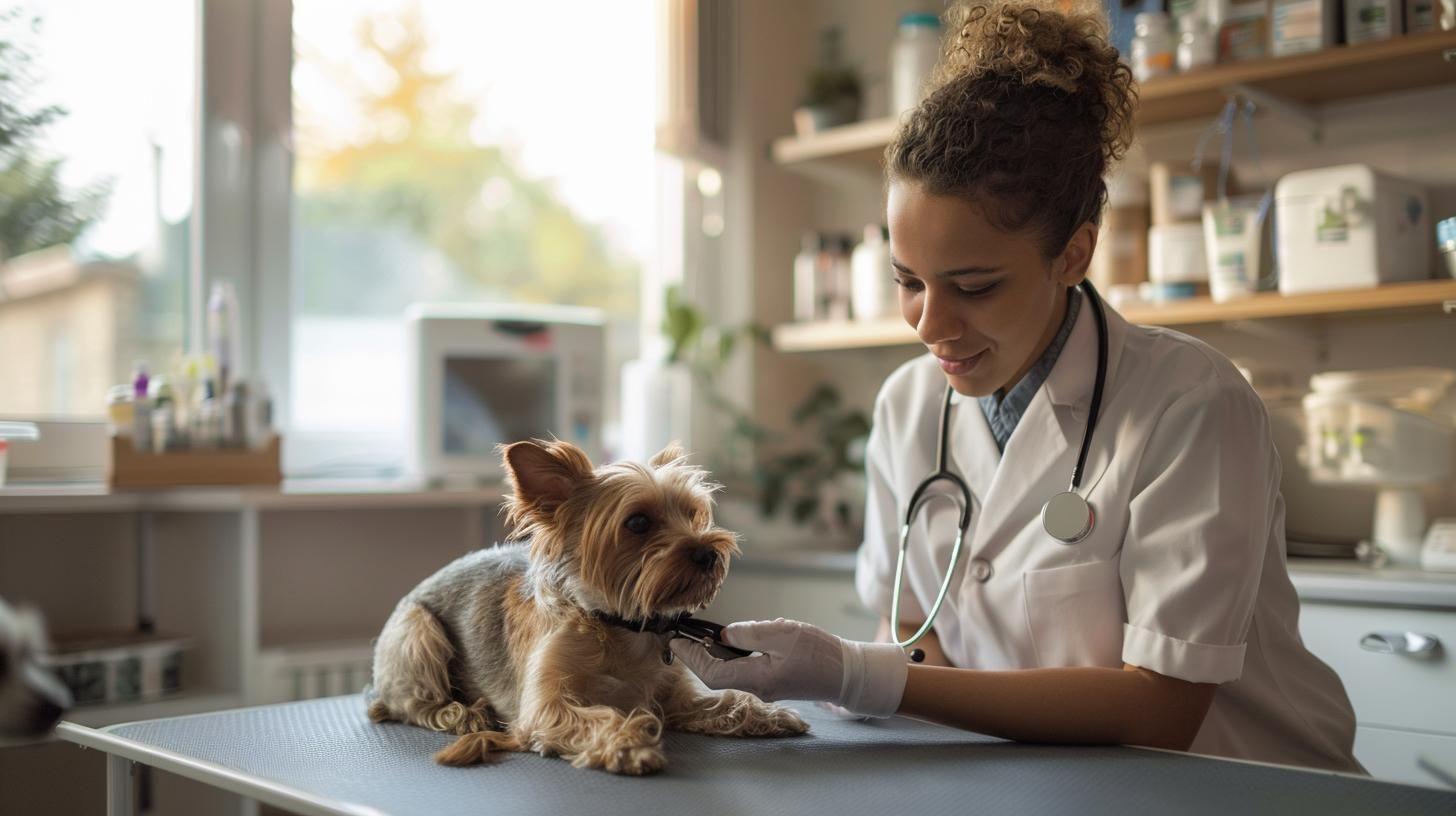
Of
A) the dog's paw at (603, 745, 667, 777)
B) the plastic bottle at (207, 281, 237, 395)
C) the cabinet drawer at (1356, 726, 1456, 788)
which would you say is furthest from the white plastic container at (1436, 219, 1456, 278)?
the plastic bottle at (207, 281, 237, 395)

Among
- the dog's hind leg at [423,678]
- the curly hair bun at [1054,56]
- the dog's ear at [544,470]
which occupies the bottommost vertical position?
the dog's hind leg at [423,678]

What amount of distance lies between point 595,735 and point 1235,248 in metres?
2.02

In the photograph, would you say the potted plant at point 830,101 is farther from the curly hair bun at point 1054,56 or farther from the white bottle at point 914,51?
the curly hair bun at point 1054,56

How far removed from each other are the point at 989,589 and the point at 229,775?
89 centimetres

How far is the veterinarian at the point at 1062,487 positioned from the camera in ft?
4.05

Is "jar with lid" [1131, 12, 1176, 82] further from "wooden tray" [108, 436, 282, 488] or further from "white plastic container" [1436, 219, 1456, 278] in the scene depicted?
"wooden tray" [108, 436, 282, 488]

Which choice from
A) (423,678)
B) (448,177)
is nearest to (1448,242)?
(423,678)

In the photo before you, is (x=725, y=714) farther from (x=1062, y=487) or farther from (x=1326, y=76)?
(x=1326, y=76)

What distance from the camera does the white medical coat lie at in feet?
4.11

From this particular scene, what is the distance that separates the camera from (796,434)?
12.3 ft

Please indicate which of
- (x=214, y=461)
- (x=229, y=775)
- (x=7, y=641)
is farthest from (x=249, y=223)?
(x=7, y=641)

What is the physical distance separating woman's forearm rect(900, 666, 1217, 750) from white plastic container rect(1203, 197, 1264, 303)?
1545 millimetres

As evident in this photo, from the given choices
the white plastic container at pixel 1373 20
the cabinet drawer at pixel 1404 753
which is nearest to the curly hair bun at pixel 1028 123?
the cabinet drawer at pixel 1404 753

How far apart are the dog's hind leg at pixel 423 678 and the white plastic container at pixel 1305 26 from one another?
2228 millimetres
